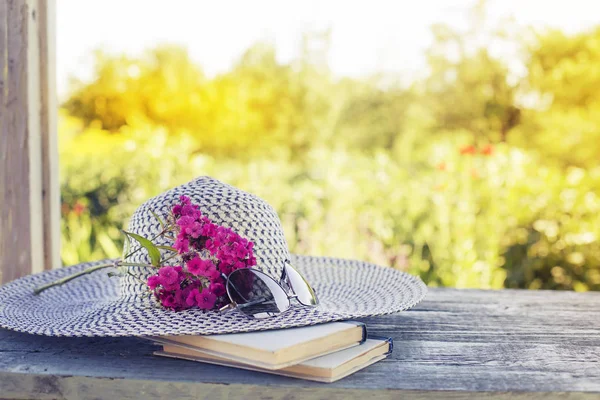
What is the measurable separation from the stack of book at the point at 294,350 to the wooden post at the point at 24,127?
0.88 metres

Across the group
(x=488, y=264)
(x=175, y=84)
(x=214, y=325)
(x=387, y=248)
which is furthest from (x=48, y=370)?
→ (x=175, y=84)

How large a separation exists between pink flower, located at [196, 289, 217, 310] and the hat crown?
14 cm

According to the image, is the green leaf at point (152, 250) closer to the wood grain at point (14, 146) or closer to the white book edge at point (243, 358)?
the white book edge at point (243, 358)

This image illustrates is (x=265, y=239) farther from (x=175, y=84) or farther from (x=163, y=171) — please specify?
(x=175, y=84)

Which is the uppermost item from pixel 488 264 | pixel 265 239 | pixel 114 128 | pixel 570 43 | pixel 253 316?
pixel 570 43

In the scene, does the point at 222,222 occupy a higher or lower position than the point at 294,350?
higher

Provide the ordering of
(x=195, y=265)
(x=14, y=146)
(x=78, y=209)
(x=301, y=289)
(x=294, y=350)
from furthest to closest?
(x=78, y=209)
(x=14, y=146)
(x=301, y=289)
(x=195, y=265)
(x=294, y=350)

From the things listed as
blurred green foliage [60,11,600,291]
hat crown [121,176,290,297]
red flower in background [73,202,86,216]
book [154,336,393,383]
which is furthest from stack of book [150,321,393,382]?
red flower in background [73,202,86,216]

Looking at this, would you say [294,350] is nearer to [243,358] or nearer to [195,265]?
[243,358]

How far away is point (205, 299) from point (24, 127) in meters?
0.92

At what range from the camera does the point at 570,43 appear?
9.26m

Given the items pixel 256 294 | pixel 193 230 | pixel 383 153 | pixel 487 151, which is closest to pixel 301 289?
pixel 256 294

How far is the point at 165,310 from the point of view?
3.99 feet

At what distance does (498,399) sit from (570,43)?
9300mm
